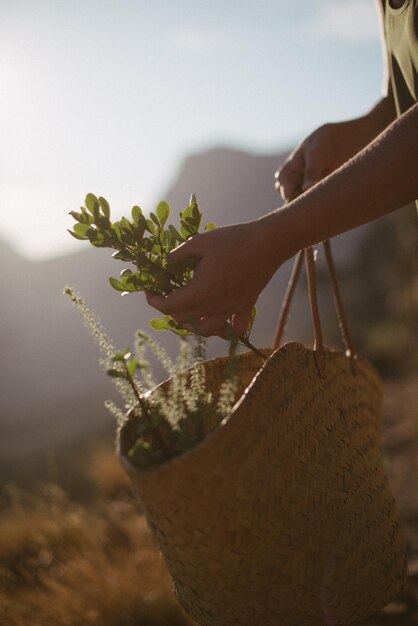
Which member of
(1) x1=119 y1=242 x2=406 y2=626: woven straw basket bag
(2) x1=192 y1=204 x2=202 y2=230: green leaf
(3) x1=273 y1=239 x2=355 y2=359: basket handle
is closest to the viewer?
(1) x1=119 y1=242 x2=406 y2=626: woven straw basket bag

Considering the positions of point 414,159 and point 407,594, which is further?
point 407,594

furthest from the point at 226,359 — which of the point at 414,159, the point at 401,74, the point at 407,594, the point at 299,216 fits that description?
the point at 407,594

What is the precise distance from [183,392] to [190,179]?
140 ft

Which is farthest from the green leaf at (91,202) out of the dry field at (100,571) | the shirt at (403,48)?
the dry field at (100,571)

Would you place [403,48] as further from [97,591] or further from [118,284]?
[97,591]

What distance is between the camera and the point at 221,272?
807mm

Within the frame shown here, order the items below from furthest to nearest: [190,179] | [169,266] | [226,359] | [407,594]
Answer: [190,179] → [407,594] → [226,359] → [169,266]

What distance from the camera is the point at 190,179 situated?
42.3 metres

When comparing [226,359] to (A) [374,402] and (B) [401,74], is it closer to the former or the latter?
(A) [374,402]

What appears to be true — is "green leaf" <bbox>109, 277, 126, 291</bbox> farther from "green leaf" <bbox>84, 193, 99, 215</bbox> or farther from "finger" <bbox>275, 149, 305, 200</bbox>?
"finger" <bbox>275, 149, 305, 200</bbox>

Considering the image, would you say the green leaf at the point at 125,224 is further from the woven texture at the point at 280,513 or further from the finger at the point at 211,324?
the woven texture at the point at 280,513

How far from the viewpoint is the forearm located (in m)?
0.83

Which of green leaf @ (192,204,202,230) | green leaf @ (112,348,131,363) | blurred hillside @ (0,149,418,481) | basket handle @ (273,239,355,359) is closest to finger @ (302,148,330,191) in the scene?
basket handle @ (273,239,355,359)

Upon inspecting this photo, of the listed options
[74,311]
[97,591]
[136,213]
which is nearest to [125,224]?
[136,213]
